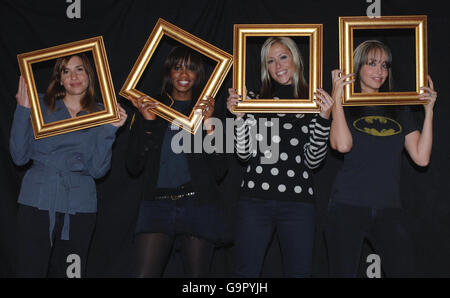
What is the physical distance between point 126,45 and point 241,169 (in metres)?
1.15

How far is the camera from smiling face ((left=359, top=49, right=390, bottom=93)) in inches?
105

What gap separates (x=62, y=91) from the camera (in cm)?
278

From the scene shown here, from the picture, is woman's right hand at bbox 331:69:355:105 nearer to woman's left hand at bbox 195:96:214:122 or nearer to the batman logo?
the batman logo

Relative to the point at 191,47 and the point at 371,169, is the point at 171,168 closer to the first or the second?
the point at 191,47

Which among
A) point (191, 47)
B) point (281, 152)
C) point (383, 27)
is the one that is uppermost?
point (383, 27)

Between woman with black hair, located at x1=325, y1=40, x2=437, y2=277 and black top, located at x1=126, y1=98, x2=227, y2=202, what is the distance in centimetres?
66

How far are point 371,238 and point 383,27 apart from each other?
1.25 m

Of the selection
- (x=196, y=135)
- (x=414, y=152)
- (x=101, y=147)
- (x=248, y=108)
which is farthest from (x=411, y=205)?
(x=101, y=147)

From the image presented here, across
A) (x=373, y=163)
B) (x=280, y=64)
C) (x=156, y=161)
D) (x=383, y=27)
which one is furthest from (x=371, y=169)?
(x=156, y=161)

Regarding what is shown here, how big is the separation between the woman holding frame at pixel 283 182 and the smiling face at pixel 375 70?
0.89ft

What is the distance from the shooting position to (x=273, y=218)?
2525 mm

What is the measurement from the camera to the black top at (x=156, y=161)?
101 inches

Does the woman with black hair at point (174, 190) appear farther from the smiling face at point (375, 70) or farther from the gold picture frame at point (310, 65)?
the smiling face at point (375, 70)

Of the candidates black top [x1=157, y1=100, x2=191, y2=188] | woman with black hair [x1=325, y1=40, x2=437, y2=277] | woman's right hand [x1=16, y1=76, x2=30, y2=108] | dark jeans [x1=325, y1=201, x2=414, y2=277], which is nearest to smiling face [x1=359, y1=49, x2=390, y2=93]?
woman with black hair [x1=325, y1=40, x2=437, y2=277]
